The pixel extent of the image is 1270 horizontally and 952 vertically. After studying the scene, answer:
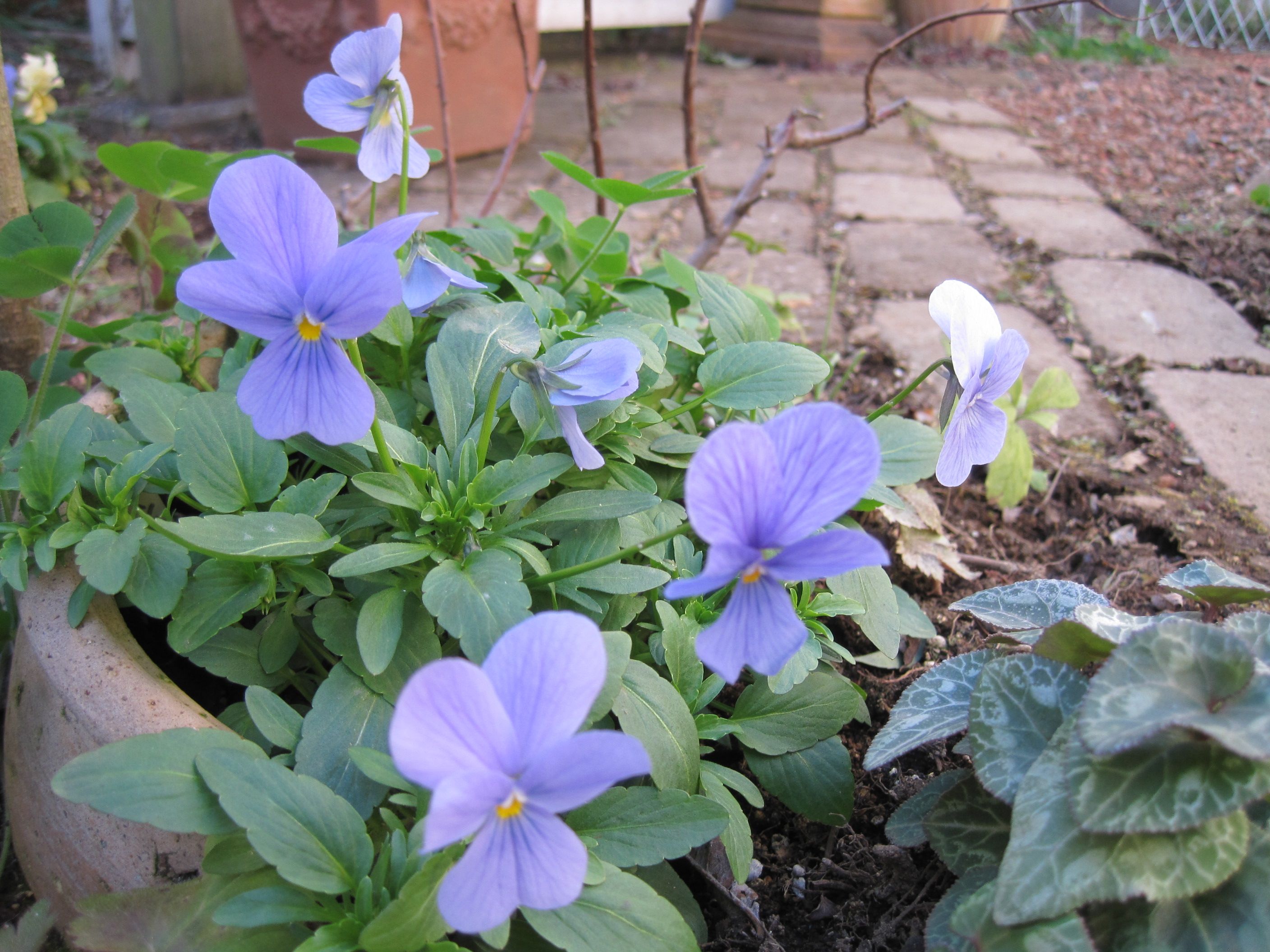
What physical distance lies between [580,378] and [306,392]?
0.26m

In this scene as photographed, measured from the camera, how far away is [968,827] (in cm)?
89

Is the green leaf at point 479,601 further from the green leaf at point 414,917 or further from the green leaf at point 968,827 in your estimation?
the green leaf at point 968,827

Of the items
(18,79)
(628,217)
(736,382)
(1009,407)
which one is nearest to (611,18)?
(628,217)

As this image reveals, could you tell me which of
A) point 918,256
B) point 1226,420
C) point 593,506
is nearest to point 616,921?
point 593,506

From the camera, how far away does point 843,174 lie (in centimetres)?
351

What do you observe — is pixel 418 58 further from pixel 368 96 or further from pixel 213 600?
pixel 213 600

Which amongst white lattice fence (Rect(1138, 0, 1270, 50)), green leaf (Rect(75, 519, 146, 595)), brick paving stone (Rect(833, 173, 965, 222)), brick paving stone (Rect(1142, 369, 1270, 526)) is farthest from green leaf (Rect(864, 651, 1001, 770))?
white lattice fence (Rect(1138, 0, 1270, 50))

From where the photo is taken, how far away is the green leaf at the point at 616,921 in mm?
780

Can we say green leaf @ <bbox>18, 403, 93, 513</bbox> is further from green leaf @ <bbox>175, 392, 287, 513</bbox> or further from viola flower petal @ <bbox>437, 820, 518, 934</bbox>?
viola flower petal @ <bbox>437, 820, 518, 934</bbox>

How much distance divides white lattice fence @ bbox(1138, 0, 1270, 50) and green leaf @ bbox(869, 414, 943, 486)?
21.1 feet

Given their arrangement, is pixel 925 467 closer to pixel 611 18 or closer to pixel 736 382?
pixel 736 382

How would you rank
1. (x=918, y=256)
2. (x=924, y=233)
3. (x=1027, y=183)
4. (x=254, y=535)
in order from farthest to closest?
1. (x=1027, y=183)
2. (x=924, y=233)
3. (x=918, y=256)
4. (x=254, y=535)

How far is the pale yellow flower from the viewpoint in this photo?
281 centimetres

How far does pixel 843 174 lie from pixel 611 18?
2564mm
